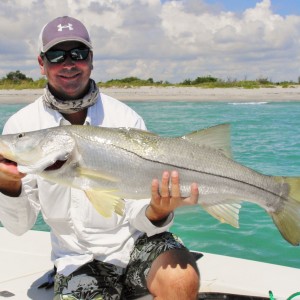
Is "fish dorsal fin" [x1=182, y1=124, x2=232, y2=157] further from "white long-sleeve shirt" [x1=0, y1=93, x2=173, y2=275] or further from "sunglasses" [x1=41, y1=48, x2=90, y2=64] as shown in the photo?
"sunglasses" [x1=41, y1=48, x2=90, y2=64]

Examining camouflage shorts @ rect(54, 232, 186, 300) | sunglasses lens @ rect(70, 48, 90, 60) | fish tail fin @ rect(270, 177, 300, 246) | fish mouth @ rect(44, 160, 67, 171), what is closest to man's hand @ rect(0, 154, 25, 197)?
fish mouth @ rect(44, 160, 67, 171)

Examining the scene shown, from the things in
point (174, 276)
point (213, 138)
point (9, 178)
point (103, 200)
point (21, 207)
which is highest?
point (213, 138)

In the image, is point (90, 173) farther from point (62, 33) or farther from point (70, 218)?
point (62, 33)

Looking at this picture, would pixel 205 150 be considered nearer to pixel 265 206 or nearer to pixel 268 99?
pixel 265 206

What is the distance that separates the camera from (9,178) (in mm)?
2820

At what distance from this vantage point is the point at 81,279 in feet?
10.3

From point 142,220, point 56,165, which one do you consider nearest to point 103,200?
point 56,165

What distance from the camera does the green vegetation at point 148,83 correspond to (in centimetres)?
4891

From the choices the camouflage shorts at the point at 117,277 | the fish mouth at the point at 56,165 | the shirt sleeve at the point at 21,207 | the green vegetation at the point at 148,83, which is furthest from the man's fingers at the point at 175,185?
the green vegetation at the point at 148,83

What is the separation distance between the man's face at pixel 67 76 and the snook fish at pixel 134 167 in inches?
23.5

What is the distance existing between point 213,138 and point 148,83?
4952 cm

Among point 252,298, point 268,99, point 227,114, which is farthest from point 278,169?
point 268,99

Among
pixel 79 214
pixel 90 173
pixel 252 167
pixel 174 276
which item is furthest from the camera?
pixel 252 167

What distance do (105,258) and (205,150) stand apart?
102 centimetres
